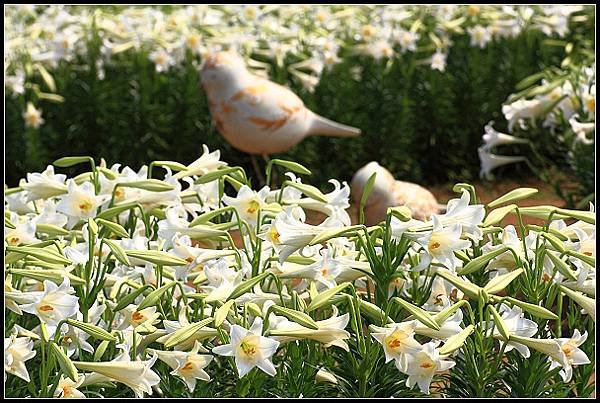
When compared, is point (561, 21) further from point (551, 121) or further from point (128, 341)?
point (128, 341)

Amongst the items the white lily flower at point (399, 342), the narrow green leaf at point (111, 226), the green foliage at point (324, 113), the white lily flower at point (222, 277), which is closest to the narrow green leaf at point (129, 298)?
the white lily flower at point (222, 277)

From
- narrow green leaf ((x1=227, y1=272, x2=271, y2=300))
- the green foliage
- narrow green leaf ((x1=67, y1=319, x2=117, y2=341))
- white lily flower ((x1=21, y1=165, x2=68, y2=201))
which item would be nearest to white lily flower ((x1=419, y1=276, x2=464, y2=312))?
narrow green leaf ((x1=227, y1=272, x2=271, y2=300))

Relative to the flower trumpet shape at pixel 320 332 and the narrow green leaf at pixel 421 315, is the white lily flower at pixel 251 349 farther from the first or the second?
the narrow green leaf at pixel 421 315

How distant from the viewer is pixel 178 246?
2945mm

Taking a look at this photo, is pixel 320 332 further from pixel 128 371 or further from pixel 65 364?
pixel 65 364

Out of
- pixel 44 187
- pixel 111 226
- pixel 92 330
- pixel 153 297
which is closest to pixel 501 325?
pixel 153 297

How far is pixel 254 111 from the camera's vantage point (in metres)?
6.11

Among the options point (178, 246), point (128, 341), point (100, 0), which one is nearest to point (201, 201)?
point (178, 246)

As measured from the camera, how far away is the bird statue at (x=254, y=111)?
611cm

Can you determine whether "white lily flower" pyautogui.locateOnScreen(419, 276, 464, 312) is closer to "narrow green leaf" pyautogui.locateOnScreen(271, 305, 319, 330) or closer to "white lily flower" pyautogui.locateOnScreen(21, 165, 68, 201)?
"narrow green leaf" pyautogui.locateOnScreen(271, 305, 319, 330)

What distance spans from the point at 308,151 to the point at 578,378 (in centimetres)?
420

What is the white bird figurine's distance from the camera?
611 centimetres

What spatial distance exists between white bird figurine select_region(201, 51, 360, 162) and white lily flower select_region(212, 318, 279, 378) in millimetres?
3667

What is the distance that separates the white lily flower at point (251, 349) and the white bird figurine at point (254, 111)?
367 cm
